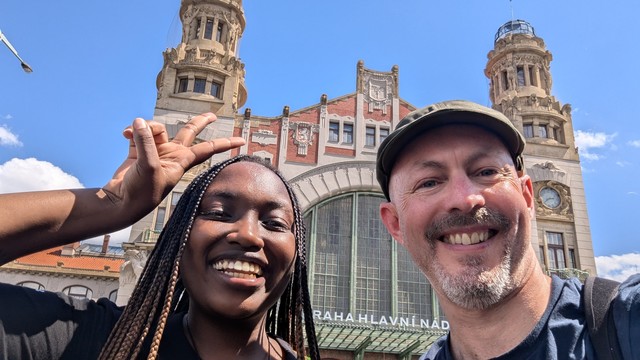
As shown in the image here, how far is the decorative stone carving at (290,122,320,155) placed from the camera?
22.4 m

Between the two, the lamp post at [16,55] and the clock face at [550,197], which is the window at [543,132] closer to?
the clock face at [550,197]

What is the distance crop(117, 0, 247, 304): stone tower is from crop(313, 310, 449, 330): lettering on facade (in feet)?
24.4

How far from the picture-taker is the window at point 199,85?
886 inches

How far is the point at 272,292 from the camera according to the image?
8.29ft

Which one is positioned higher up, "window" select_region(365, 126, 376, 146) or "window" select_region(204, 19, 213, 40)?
"window" select_region(204, 19, 213, 40)

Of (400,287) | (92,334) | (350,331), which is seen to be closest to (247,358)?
(92,334)

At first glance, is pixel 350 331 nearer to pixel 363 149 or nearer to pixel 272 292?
pixel 363 149

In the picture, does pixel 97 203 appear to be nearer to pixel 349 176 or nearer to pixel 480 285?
pixel 480 285

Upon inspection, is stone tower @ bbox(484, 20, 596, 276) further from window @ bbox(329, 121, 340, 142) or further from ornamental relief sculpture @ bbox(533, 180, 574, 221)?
window @ bbox(329, 121, 340, 142)

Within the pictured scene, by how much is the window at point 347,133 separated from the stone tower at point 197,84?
5.35 meters

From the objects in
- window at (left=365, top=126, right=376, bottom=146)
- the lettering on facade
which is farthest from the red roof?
window at (left=365, top=126, right=376, bottom=146)

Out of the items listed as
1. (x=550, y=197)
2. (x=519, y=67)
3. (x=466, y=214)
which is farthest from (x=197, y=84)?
(x=466, y=214)

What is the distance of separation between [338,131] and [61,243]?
2152 centimetres

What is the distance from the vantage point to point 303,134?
22.8 meters
